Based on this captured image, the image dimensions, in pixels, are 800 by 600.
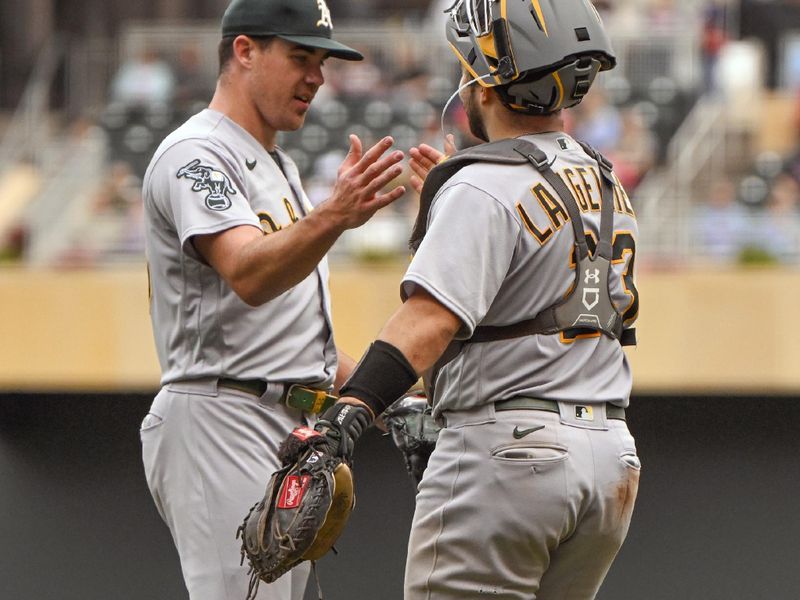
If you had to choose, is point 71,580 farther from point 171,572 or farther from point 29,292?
point 29,292

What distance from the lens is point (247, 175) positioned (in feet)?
13.2

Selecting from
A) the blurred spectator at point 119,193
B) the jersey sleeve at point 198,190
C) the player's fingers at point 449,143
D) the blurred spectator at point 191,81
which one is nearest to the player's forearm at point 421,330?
the jersey sleeve at point 198,190

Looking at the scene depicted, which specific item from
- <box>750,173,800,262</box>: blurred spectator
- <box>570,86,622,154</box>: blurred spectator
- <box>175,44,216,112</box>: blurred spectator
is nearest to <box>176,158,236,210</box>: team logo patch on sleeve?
<box>750,173,800,262</box>: blurred spectator

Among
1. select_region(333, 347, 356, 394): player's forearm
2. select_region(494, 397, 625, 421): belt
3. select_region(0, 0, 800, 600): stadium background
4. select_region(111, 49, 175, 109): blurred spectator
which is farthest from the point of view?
select_region(111, 49, 175, 109): blurred spectator

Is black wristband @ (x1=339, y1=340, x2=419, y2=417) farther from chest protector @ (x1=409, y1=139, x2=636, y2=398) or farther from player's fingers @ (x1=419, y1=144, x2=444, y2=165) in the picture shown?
player's fingers @ (x1=419, y1=144, x2=444, y2=165)

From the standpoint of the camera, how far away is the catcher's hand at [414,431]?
3.99 meters

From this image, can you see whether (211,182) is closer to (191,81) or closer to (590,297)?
(590,297)

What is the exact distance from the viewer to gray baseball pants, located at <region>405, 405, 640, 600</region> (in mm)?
3223

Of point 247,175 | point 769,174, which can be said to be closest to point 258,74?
point 247,175

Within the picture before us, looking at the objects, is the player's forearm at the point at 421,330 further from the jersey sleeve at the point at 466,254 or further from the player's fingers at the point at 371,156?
the player's fingers at the point at 371,156

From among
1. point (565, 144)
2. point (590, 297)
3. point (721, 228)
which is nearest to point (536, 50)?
point (565, 144)

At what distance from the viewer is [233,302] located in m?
3.92

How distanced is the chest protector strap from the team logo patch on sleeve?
67 cm

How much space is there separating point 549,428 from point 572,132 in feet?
25.6
